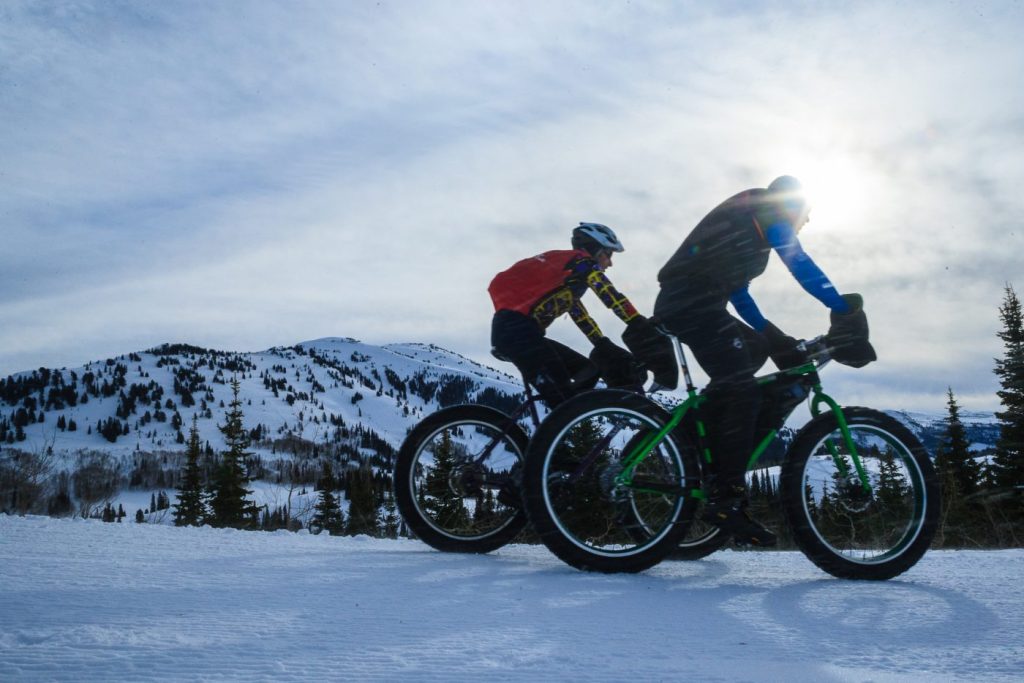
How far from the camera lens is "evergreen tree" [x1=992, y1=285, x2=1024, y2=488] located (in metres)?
25.1

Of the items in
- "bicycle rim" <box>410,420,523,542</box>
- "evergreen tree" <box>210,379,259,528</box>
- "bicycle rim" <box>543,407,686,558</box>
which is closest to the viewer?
"bicycle rim" <box>543,407,686,558</box>

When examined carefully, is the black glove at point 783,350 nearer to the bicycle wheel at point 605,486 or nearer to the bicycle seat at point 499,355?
the bicycle wheel at point 605,486

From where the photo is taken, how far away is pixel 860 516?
3986 mm

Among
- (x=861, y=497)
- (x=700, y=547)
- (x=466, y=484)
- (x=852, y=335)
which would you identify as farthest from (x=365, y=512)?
(x=852, y=335)

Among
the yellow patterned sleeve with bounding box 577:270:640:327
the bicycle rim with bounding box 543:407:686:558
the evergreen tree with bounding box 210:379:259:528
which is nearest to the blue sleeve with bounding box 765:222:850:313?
the yellow patterned sleeve with bounding box 577:270:640:327

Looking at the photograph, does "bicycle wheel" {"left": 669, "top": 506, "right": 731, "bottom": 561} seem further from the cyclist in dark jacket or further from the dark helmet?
the dark helmet

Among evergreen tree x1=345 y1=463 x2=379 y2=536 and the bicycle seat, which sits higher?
the bicycle seat

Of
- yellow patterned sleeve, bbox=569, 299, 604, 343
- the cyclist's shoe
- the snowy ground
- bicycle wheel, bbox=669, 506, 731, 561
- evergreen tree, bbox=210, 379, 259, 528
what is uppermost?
yellow patterned sleeve, bbox=569, 299, 604, 343

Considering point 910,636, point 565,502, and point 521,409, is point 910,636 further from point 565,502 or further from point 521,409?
point 521,409

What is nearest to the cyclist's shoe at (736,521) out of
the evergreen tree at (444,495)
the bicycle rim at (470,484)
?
the bicycle rim at (470,484)

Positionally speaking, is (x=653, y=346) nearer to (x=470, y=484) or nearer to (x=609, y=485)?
(x=609, y=485)

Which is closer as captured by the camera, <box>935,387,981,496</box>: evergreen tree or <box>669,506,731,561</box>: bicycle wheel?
<box>669,506,731,561</box>: bicycle wheel

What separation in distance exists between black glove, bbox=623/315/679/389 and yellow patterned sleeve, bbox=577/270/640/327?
0.19 feet

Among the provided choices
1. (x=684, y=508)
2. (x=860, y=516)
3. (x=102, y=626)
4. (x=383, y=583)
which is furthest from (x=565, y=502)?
(x=102, y=626)
